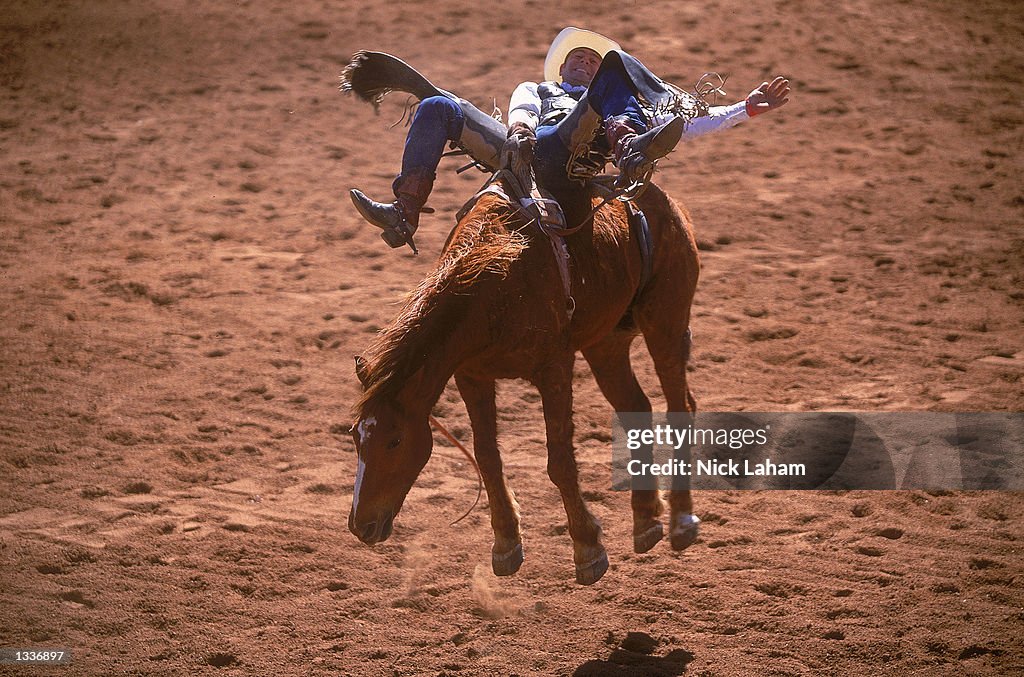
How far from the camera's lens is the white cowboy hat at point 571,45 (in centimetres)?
563

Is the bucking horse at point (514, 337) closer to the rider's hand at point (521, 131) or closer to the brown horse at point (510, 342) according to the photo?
the brown horse at point (510, 342)

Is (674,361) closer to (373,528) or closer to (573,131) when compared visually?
(573,131)

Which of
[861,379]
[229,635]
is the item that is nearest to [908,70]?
[861,379]

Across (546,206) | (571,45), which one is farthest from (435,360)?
(571,45)

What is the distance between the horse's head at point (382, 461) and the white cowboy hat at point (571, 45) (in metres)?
2.40

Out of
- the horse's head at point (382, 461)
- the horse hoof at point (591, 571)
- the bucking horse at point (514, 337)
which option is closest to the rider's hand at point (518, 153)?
the bucking horse at point (514, 337)

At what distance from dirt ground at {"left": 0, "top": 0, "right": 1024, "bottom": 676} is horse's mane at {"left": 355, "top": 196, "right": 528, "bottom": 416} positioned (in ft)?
0.90

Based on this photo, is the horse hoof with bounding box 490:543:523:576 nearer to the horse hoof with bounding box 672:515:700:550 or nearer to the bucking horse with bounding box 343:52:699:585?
the bucking horse with bounding box 343:52:699:585

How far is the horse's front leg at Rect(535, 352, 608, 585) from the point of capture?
477cm

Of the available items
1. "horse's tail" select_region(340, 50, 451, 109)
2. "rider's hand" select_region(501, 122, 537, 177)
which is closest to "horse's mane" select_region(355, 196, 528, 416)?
"rider's hand" select_region(501, 122, 537, 177)

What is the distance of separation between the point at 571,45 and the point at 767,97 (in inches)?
48.4

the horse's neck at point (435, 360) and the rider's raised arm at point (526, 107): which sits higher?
the rider's raised arm at point (526, 107)

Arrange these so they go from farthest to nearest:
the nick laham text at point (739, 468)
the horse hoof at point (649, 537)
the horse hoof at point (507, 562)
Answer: the nick laham text at point (739, 468) → the horse hoof at point (649, 537) → the horse hoof at point (507, 562)

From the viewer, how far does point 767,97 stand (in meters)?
5.01
